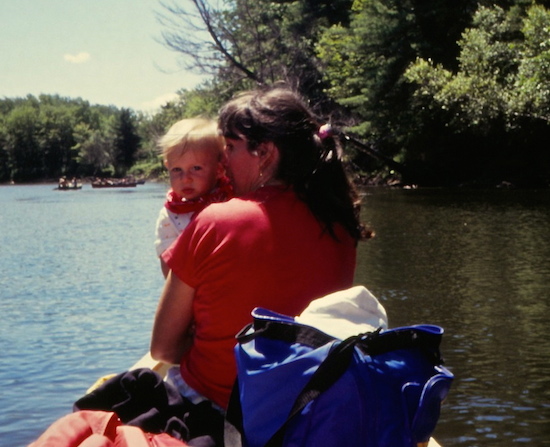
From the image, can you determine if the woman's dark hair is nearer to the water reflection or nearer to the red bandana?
the red bandana

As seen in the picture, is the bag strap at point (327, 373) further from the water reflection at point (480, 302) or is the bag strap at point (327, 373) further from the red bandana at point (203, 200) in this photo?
the water reflection at point (480, 302)

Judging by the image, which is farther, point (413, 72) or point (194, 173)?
point (413, 72)

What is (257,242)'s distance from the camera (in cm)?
214

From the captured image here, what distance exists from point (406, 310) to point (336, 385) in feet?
21.6

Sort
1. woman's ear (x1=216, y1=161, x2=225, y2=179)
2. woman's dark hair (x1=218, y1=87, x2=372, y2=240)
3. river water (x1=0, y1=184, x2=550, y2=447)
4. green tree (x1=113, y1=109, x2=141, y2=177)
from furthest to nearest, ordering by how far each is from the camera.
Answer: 1. green tree (x1=113, y1=109, x2=141, y2=177)
2. river water (x1=0, y1=184, x2=550, y2=447)
3. woman's ear (x1=216, y1=161, x2=225, y2=179)
4. woman's dark hair (x1=218, y1=87, x2=372, y2=240)

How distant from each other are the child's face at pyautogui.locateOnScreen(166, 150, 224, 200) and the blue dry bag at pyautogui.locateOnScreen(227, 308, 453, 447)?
1.19 meters

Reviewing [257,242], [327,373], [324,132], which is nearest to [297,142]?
[324,132]

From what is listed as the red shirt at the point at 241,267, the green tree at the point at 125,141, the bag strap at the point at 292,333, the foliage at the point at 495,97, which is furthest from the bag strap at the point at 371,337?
the green tree at the point at 125,141

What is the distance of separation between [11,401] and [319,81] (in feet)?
103

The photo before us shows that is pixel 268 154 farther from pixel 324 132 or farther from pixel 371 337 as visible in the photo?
pixel 371 337

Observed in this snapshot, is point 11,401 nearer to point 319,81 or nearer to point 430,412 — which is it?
point 430,412

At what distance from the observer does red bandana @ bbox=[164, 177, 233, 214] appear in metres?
3.07

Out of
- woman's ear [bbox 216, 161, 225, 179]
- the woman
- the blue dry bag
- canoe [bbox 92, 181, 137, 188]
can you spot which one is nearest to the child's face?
woman's ear [bbox 216, 161, 225, 179]

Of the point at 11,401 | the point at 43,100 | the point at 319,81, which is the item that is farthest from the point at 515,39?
the point at 43,100
